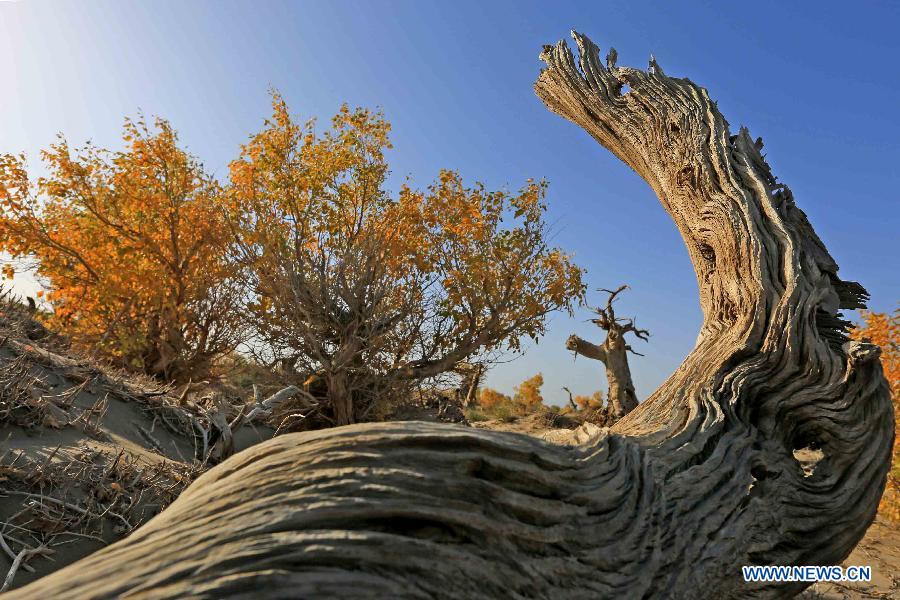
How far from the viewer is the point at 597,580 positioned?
2.08 meters

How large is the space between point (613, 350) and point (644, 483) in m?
11.2

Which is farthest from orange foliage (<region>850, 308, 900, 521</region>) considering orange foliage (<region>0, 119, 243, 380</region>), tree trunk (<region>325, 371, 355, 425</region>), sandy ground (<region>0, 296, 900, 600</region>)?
orange foliage (<region>0, 119, 243, 380</region>)

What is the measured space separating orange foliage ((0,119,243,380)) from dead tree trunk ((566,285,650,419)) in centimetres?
828

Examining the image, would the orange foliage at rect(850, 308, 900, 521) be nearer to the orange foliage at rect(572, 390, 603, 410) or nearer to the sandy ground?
the sandy ground

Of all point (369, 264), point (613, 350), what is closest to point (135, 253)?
point (369, 264)

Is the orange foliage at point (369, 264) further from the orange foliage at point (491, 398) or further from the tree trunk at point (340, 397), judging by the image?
the orange foliage at point (491, 398)

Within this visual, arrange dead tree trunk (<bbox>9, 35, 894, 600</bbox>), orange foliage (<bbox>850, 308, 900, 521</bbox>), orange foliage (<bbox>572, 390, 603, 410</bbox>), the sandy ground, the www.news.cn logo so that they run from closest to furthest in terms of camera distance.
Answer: dead tree trunk (<bbox>9, 35, 894, 600</bbox>) < the www.news.cn logo < the sandy ground < orange foliage (<bbox>850, 308, 900, 521</bbox>) < orange foliage (<bbox>572, 390, 603, 410</bbox>)

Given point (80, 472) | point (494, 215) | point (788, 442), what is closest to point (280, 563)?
point (80, 472)

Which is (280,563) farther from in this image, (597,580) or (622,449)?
(622,449)

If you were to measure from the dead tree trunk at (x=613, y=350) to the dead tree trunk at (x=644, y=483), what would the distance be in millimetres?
8808

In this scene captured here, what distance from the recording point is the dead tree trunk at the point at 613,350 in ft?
42.6

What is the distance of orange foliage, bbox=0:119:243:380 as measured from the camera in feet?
35.9

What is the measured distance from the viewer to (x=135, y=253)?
1118cm

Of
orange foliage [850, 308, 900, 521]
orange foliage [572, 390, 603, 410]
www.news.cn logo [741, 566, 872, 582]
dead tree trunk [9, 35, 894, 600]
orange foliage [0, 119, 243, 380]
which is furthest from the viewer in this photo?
orange foliage [572, 390, 603, 410]
